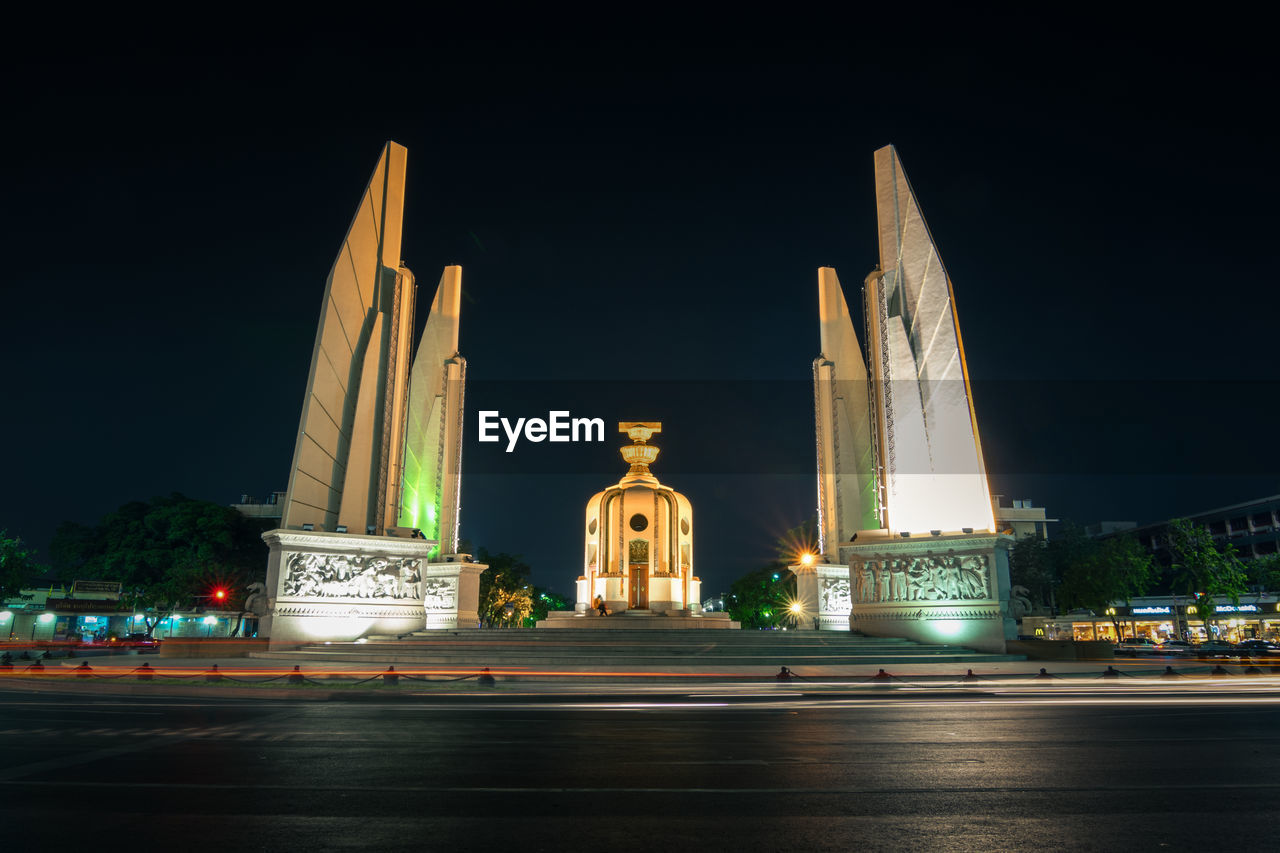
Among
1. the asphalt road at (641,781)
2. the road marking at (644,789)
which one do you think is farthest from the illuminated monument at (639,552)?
the road marking at (644,789)

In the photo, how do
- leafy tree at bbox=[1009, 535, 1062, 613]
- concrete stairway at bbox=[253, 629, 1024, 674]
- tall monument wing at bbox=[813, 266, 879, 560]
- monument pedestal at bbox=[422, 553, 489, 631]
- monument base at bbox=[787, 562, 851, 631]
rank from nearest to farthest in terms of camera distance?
concrete stairway at bbox=[253, 629, 1024, 674], monument base at bbox=[787, 562, 851, 631], monument pedestal at bbox=[422, 553, 489, 631], tall monument wing at bbox=[813, 266, 879, 560], leafy tree at bbox=[1009, 535, 1062, 613]

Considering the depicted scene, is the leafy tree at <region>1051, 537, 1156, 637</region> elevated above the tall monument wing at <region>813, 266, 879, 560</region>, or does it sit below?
below

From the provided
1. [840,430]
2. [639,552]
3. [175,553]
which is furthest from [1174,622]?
[175,553]

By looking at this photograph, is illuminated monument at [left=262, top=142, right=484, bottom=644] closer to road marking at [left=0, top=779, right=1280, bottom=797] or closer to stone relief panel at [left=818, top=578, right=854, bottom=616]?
stone relief panel at [left=818, top=578, right=854, bottom=616]

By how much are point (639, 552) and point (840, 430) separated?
13758 millimetres

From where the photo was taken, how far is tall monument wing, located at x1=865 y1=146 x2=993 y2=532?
24734 millimetres

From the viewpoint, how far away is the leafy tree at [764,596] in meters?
54.8

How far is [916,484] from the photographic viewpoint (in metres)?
25.5

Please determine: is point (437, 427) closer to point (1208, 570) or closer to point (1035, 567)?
point (1035, 567)

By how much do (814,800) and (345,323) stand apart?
82.0ft

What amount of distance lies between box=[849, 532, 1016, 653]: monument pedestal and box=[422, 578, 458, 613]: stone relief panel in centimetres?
1614

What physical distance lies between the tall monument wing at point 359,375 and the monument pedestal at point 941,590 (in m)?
17.2

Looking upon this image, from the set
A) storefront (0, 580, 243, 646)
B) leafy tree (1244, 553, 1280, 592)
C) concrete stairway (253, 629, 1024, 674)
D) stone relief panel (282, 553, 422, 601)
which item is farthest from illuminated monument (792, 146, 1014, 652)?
storefront (0, 580, 243, 646)

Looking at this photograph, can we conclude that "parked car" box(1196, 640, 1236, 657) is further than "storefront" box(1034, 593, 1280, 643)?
No
